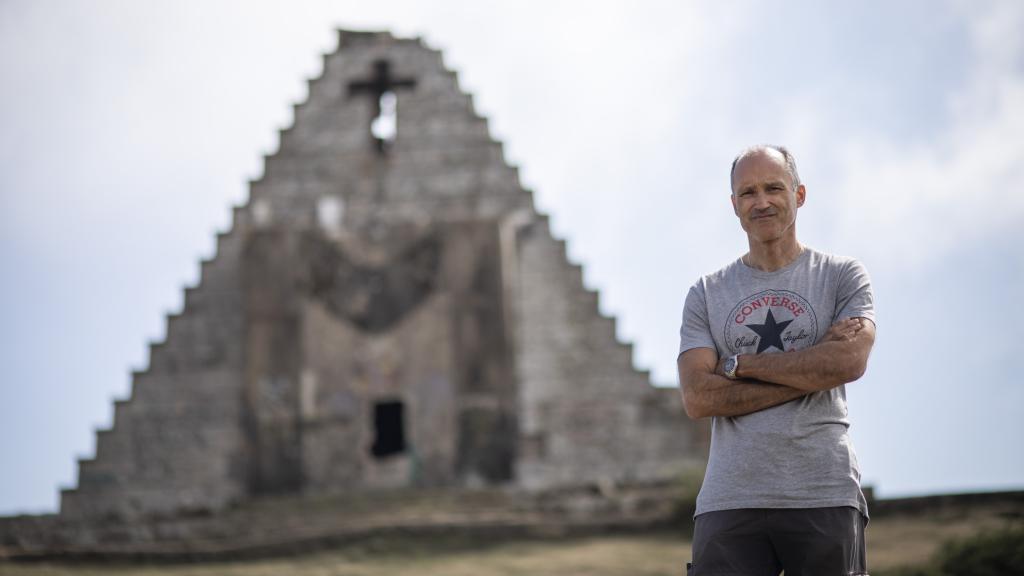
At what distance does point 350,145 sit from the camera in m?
23.7

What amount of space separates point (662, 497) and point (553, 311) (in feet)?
22.0

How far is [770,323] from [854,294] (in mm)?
296

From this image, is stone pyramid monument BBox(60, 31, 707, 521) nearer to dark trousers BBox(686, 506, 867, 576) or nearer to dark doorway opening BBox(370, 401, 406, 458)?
dark doorway opening BBox(370, 401, 406, 458)

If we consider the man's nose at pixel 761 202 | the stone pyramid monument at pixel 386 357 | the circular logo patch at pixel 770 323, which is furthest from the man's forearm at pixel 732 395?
the stone pyramid monument at pixel 386 357

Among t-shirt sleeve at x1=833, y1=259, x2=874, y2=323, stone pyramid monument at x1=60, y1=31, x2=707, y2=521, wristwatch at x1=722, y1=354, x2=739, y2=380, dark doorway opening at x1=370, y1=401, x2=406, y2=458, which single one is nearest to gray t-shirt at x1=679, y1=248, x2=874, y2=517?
t-shirt sleeve at x1=833, y1=259, x2=874, y2=323

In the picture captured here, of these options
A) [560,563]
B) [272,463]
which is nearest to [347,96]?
[272,463]

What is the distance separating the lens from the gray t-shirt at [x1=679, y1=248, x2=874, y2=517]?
3844 millimetres

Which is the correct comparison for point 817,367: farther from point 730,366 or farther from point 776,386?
point 730,366

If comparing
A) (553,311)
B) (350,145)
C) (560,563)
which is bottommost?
(560,563)

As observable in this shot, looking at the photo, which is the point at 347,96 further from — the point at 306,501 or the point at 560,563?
the point at 560,563

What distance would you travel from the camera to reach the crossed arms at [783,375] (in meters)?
3.88

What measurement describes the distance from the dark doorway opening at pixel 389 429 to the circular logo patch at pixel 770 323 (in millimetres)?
17205

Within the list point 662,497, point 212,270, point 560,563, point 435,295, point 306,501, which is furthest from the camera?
point 212,270

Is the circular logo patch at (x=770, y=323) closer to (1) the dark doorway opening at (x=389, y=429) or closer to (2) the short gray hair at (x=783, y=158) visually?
(2) the short gray hair at (x=783, y=158)
